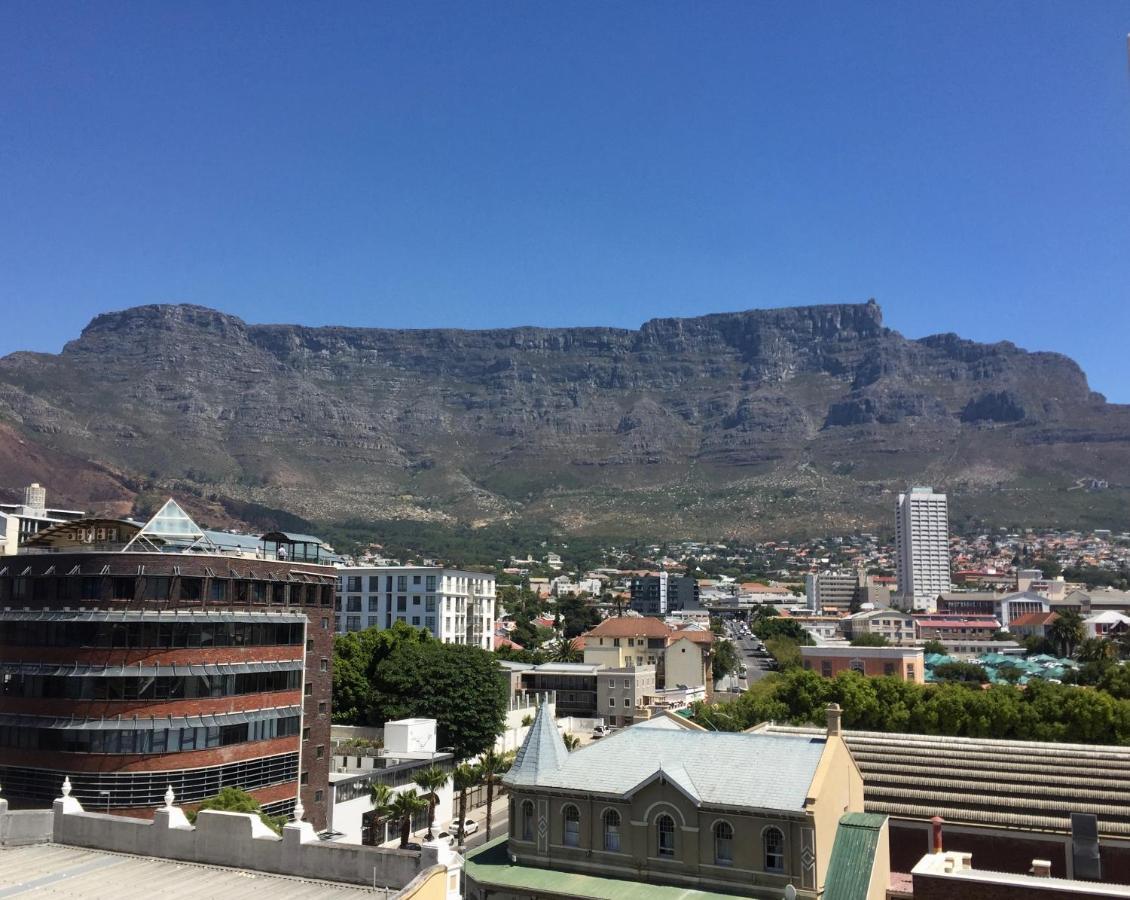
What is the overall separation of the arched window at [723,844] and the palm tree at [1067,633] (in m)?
145

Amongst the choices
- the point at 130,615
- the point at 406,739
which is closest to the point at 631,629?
the point at 406,739

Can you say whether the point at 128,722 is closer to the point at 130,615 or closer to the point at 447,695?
the point at 130,615

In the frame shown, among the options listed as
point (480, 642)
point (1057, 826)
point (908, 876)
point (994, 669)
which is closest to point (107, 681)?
point (908, 876)

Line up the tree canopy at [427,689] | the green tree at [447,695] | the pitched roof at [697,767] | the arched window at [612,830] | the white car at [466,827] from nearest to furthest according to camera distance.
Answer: the pitched roof at [697,767] < the arched window at [612,830] < the white car at [466,827] < the green tree at [447,695] < the tree canopy at [427,689]

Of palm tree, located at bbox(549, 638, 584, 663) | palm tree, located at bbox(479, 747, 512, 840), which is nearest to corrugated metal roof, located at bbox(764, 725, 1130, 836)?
palm tree, located at bbox(479, 747, 512, 840)

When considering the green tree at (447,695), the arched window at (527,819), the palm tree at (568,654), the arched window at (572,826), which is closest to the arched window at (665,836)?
the arched window at (572,826)

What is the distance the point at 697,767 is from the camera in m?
37.8

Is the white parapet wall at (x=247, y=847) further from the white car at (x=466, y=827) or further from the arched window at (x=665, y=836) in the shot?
the white car at (x=466, y=827)

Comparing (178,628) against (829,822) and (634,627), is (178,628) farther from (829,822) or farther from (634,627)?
(634,627)

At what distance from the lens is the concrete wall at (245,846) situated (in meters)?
17.5

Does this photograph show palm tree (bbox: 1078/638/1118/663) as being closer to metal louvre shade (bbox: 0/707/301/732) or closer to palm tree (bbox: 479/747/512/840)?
palm tree (bbox: 479/747/512/840)

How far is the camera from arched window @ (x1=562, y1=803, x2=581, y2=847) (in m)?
38.6

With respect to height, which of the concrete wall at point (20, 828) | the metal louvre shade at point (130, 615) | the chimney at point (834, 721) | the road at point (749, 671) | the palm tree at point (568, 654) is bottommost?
the road at point (749, 671)

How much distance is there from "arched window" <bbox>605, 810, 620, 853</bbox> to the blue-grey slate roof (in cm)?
86
